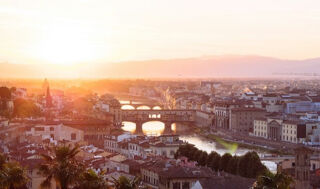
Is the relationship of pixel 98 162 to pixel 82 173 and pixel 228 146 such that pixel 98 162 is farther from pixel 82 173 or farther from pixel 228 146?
pixel 228 146

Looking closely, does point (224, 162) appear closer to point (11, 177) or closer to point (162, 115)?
point (11, 177)

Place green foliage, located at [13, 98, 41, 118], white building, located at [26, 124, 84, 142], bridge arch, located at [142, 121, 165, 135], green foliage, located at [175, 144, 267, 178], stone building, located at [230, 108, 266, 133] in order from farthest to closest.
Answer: stone building, located at [230, 108, 266, 133] → bridge arch, located at [142, 121, 165, 135] → green foliage, located at [13, 98, 41, 118] → white building, located at [26, 124, 84, 142] → green foliage, located at [175, 144, 267, 178]

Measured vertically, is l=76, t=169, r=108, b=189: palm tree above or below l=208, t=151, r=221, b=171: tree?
above

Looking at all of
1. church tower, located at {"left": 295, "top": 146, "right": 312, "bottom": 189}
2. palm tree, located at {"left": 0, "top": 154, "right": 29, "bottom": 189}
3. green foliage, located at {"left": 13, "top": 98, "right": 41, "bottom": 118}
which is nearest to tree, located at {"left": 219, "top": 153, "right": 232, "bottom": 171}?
church tower, located at {"left": 295, "top": 146, "right": 312, "bottom": 189}

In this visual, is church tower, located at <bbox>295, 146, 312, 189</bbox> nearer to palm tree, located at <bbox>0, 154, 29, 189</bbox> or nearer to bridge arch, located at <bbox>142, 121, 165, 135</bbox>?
palm tree, located at <bbox>0, 154, 29, 189</bbox>

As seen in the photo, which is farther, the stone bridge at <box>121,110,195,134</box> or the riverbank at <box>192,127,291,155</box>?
the stone bridge at <box>121,110,195,134</box>

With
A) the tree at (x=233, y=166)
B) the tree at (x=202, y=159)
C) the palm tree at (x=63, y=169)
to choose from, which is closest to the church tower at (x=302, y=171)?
the tree at (x=233, y=166)

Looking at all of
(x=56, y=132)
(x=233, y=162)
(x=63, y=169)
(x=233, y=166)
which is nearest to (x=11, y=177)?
(x=63, y=169)

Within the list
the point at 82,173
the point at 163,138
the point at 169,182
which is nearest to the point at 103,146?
the point at 163,138
